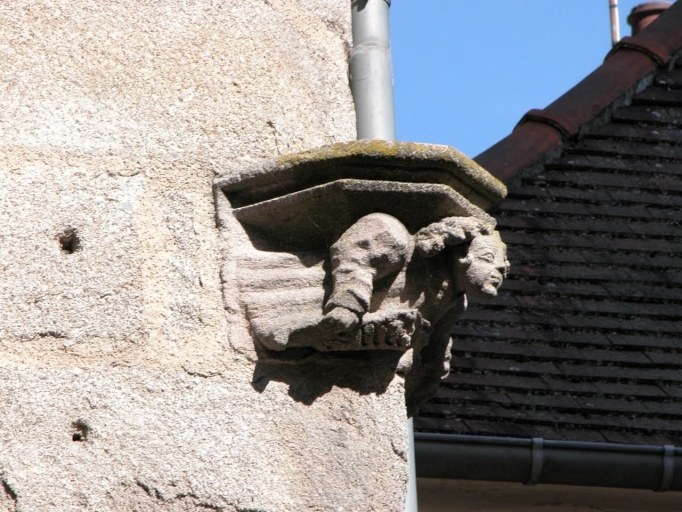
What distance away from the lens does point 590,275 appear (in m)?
8.78

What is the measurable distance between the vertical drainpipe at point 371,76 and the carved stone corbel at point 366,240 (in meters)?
0.40

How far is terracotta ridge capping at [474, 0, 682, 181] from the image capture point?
29.7ft

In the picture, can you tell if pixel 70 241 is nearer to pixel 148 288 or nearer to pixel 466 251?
pixel 148 288

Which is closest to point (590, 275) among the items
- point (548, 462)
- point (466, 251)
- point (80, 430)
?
point (548, 462)

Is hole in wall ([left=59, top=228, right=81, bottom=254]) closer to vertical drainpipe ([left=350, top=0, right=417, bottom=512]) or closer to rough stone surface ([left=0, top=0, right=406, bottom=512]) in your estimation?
rough stone surface ([left=0, top=0, right=406, bottom=512])

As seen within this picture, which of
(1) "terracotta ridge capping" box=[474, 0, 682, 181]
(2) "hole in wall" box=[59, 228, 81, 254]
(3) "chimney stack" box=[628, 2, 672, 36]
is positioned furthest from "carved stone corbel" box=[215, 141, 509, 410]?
(3) "chimney stack" box=[628, 2, 672, 36]

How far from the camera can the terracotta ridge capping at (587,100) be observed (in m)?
9.04

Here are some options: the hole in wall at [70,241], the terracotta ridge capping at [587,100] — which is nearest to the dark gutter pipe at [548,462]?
the terracotta ridge capping at [587,100]

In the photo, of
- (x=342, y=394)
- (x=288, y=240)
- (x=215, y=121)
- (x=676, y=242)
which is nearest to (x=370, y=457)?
(x=342, y=394)

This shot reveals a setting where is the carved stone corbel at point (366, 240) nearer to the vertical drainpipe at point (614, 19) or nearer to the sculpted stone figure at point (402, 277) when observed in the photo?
the sculpted stone figure at point (402, 277)

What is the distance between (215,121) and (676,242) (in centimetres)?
544

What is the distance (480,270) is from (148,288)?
62 centimetres

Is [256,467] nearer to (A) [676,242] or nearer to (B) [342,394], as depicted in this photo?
(B) [342,394]

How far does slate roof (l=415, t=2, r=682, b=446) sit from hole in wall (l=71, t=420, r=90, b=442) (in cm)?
430
